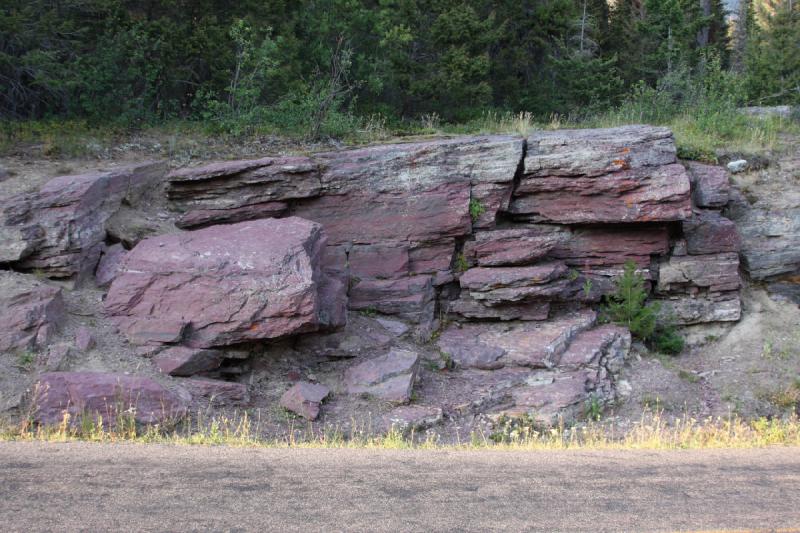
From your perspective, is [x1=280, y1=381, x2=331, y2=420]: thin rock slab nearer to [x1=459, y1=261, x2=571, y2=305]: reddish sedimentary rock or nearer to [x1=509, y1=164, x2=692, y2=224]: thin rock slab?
[x1=459, y1=261, x2=571, y2=305]: reddish sedimentary rock

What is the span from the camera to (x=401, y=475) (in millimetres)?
4703

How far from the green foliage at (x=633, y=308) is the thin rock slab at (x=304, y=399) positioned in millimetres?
4686

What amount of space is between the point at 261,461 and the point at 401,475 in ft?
3.30

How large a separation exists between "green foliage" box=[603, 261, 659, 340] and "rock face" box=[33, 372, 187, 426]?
20.7 ft

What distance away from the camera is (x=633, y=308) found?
1019 cm

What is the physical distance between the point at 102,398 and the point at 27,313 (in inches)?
64.2

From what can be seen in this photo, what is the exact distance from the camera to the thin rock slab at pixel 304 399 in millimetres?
7891

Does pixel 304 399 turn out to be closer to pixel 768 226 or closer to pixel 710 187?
pixel 710 187

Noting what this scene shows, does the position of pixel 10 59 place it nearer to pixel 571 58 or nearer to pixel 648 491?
pixel 648 491

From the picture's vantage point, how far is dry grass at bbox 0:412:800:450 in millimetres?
5879

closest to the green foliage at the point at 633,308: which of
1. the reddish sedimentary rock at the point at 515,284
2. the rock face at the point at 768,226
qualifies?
the reddish sedimentary rock at the point at 515,284

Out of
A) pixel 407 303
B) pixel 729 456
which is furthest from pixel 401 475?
pixel 407 303

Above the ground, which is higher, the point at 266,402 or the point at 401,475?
the point at 401,475

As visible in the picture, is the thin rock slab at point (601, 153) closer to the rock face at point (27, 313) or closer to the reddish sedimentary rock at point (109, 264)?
the reddish sedimentary rock at point (109, 264)
